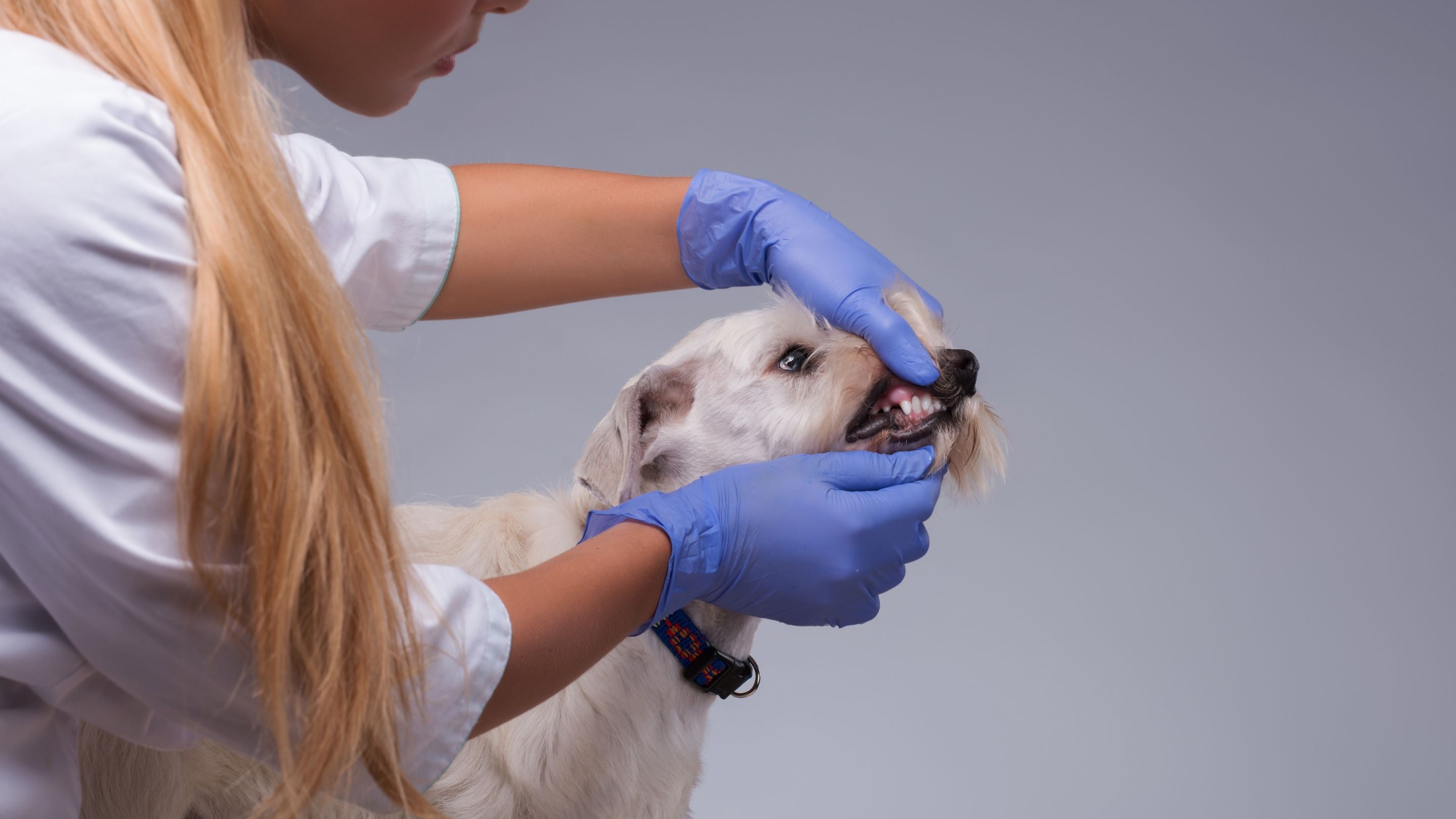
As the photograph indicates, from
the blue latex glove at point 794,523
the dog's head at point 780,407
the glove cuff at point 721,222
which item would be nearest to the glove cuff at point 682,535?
the blue latex glove at point 794,523

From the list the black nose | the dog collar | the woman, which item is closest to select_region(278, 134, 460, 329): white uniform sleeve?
the woman

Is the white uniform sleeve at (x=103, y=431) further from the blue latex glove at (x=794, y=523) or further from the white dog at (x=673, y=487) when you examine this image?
the white dog at (x=673, y=487)

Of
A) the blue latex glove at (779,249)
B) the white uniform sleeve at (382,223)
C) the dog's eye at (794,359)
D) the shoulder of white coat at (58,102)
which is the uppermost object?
the blue latex glove at (779,249)

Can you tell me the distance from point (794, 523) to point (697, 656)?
0.38 metres

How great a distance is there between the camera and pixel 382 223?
171 cm

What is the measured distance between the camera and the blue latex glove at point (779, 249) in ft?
6.50

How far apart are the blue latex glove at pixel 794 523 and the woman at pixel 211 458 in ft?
0.77

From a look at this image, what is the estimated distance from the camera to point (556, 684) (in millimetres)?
1258

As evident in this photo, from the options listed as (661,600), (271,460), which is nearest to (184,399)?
(271,460)

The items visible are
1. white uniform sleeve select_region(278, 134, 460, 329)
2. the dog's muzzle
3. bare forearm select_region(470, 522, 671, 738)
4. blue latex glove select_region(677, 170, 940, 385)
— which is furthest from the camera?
blue latex glove select_region(677, 170, 940, 385)

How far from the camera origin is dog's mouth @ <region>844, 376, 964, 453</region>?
184 centimetres

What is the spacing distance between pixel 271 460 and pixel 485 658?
32 cm

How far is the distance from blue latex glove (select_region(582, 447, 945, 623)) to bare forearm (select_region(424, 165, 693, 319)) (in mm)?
505

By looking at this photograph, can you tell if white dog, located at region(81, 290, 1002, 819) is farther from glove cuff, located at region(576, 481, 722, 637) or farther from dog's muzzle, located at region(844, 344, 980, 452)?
glove cuff, located at region(576, 481, 722, 637)
